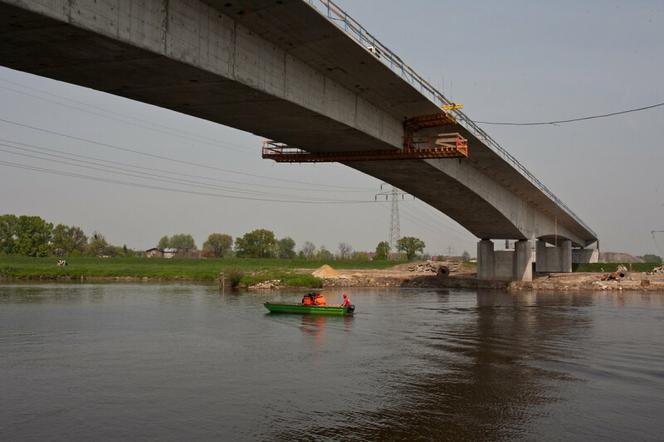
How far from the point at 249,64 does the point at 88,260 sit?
302 ft

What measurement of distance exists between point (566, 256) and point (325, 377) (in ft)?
244

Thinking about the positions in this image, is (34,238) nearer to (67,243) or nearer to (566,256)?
(67,243)

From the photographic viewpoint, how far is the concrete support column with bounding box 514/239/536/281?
66.4 m

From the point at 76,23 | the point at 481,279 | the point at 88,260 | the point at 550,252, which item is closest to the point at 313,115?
the point at 76,23

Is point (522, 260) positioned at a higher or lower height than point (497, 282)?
higher

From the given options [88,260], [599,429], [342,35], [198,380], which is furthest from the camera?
[88,260]

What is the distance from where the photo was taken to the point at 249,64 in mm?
19406

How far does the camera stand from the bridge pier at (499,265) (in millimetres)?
68125

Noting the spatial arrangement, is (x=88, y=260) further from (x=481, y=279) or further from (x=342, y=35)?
(x=342, y=35)

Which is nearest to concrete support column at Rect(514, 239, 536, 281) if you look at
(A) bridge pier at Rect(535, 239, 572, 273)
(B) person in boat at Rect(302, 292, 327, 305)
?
(A) bridge pier at Rect(535, 239, 572, 273)

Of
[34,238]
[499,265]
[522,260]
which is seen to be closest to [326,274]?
[499,265]

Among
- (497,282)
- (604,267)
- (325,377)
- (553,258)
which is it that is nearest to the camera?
(325,377)

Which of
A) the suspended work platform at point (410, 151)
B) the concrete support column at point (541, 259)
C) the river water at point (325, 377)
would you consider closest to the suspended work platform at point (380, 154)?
the suspended work platform at point (410, 151)

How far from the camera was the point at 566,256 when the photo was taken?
85.8m
